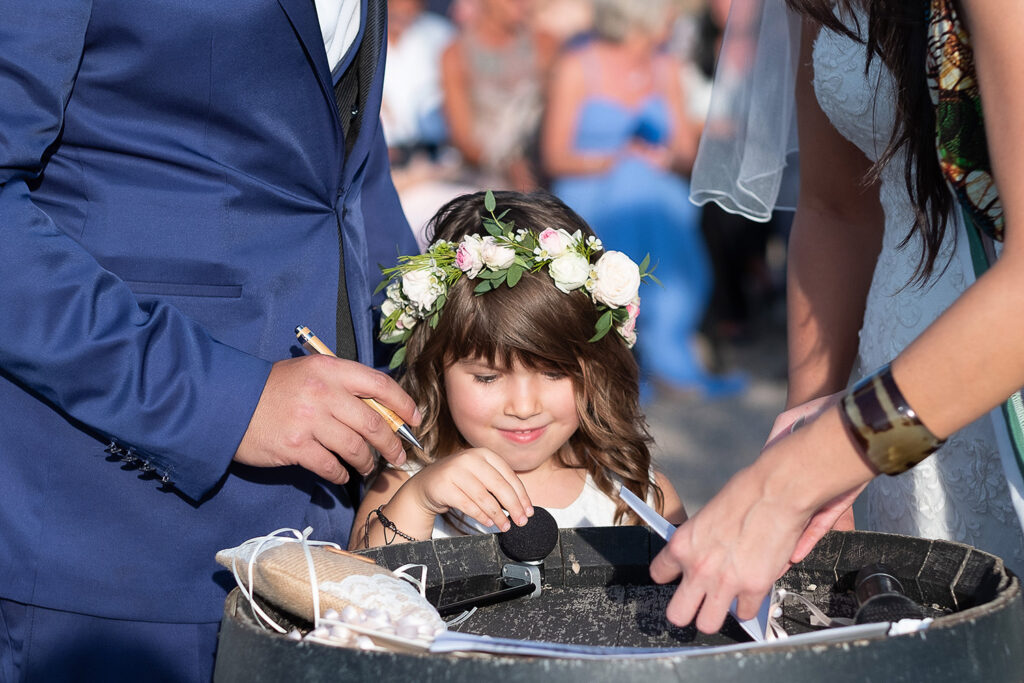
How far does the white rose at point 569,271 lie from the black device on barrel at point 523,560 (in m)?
0.68

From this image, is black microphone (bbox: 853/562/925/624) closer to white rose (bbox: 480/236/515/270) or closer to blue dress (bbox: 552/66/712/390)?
white rose (bbox: 480/236/515/270)

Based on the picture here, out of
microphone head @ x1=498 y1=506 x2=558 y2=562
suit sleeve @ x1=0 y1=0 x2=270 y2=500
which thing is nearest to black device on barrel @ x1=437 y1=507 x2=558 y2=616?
microphone head @ x1=498 y1=506 x2=558 y2=562

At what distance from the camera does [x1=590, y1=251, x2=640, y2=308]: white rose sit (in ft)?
6.79

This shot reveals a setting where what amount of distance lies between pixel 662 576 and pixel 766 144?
1298 millimetres

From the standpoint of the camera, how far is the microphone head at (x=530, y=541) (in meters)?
1.46

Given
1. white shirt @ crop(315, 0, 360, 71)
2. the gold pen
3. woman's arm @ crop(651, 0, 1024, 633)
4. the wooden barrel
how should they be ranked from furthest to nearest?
white shirt @ crop(315, 0, 360, 71), the gold pen, woman's arm @ crop(651, 0, 1024, 633), the wooden barrel

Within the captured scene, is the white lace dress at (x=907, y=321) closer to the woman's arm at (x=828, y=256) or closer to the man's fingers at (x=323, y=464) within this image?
the woman's arm at (x=828, y=256)

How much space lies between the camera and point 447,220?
92.0 inches

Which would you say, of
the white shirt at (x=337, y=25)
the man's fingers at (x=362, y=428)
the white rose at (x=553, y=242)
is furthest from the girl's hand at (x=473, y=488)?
the white shirt at (x=337, y=25)

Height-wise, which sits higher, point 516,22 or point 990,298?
point 990,298

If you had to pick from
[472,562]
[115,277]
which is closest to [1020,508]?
[472,562]

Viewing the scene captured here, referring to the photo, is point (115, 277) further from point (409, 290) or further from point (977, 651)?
point (977, 651)

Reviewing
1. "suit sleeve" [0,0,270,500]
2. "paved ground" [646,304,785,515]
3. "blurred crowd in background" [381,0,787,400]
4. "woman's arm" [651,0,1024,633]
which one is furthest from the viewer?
"blurred crowd in background" [381,0,787,400]

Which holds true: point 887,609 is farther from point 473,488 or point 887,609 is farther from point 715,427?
point 715,427
